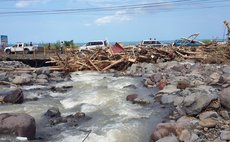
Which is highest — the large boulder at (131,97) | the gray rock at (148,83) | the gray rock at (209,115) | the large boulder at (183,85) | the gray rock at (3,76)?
the large boulder at (183,85)

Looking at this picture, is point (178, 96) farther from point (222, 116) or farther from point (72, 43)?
point (72, 43)

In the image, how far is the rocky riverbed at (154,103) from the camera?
836 centimetres

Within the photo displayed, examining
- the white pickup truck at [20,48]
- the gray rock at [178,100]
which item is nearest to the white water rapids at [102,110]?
the gray rock at [178,100]

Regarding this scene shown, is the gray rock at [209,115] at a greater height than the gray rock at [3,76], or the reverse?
the gray rock at [209,115]

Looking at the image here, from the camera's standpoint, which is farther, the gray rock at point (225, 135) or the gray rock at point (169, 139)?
the gray rock at point (169, 139)

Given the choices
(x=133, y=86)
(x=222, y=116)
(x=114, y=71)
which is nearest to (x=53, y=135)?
(x=222, y=116)

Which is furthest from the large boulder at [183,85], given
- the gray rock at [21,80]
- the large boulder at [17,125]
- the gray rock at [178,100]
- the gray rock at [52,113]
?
the gray rock at [21,80]

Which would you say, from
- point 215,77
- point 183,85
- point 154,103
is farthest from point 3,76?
point 215,77

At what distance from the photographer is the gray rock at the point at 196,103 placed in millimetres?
9344

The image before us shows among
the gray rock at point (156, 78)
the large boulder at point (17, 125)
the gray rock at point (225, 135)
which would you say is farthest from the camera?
the gray rock at point (156, 78)

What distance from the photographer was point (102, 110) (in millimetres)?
11750

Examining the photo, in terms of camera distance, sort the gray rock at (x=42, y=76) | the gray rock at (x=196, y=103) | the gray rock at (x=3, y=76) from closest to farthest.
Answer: the gray rock at (x=196, y=103), the gray rock at (x=3, y=76), the gray rock at (x=42, y=76)

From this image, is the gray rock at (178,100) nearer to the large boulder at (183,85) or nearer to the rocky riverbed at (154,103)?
the rocky riverbed at (154,103)

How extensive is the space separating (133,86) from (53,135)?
640 centimetres
